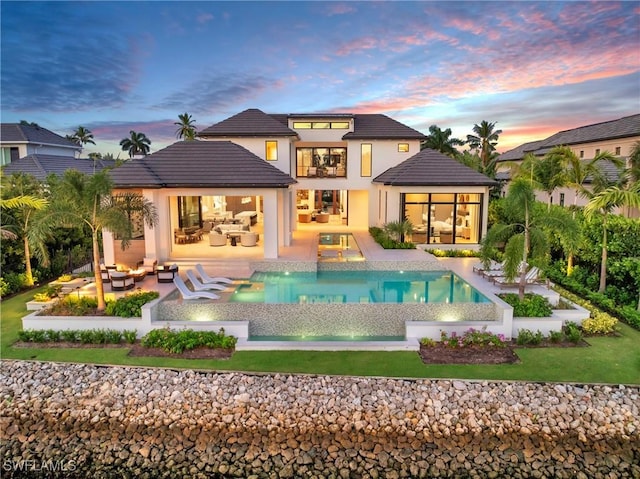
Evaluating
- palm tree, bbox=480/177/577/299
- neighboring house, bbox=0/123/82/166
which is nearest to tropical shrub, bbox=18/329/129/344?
→ palm tree, bbox=480/177/577/299

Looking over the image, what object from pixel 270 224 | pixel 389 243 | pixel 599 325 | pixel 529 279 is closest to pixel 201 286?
pixel 270 224

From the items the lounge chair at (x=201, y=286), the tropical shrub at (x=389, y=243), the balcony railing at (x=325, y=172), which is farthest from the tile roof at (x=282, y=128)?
the lounge chair at (x=201, y=286)

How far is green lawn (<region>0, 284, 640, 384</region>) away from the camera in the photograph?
9992 millimetres

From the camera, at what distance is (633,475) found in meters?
7.59

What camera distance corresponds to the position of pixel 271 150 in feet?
84.8

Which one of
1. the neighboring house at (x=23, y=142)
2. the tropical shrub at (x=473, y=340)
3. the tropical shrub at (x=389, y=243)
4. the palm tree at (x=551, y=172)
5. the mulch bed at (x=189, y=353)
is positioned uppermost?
the neighboring house at (x=23, y=142)

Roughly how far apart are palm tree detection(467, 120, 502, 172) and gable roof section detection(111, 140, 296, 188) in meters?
37.8

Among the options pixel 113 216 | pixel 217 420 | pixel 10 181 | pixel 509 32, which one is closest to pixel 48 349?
pixel 113 216

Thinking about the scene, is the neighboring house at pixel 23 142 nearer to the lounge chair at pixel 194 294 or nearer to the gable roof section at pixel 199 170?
the gable roof section at pixel 199 170

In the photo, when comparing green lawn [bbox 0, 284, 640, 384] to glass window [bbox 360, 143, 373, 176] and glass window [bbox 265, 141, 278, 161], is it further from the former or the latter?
glass window [bbox 360, 143, 373, 176]

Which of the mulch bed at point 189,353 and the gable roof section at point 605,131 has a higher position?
the gable roof section at point 605,131

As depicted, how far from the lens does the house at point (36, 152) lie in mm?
33800

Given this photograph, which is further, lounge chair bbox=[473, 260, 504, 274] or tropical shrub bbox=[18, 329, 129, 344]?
lounge chair bbox=[473, 260, 504, 274]

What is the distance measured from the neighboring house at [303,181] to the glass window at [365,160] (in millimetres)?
66
